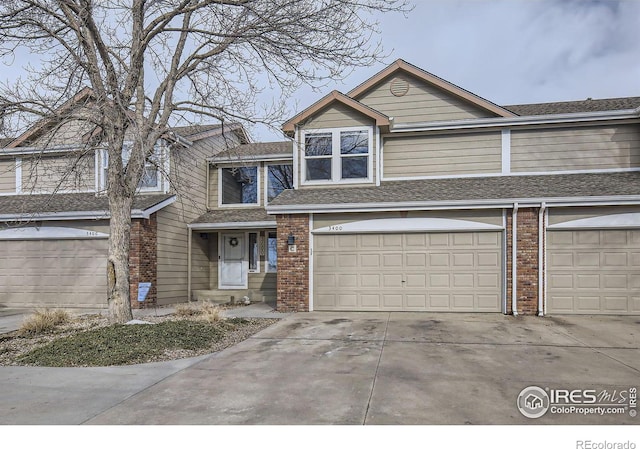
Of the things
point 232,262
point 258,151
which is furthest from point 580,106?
point 232,262

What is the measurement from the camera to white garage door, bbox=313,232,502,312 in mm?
11398

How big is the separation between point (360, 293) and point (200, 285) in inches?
251

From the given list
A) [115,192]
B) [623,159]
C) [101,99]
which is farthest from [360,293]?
[623,159]

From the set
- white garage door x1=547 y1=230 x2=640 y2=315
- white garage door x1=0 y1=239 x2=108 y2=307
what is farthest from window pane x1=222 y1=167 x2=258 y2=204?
white garage door x1=547 y1=230 x2=640 y2=315

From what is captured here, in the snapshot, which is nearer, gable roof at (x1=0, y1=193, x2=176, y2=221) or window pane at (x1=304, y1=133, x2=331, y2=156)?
gable roof at (x1=0, y1=193, x2=176, y2=221)

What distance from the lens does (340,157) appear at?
43.6 feet

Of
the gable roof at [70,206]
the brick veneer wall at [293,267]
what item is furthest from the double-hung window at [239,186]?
the brick veneer wall at [293,267]

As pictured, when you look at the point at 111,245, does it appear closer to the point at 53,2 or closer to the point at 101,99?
the point at 101,99

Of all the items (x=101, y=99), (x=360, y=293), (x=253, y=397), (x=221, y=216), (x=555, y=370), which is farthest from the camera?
(x=221, y=216)

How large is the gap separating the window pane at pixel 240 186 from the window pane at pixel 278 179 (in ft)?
1.77

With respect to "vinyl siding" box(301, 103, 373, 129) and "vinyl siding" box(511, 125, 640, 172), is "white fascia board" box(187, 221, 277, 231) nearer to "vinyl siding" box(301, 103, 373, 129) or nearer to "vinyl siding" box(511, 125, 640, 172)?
"vinyl siding" box(301, 103, 373, 129)

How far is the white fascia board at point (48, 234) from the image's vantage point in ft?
43.9

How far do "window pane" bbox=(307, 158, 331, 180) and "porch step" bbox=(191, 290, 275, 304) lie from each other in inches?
175

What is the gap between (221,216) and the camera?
51.1 feet
